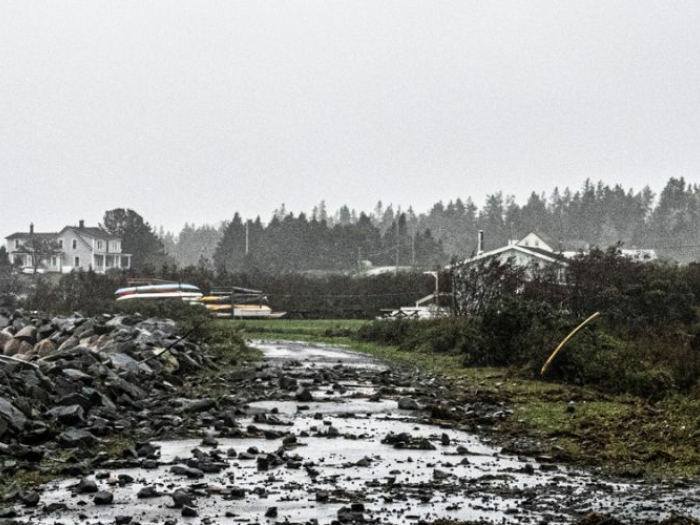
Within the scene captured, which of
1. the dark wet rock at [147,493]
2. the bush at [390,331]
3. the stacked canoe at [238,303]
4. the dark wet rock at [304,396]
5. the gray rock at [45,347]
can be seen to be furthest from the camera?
the stacked canoe at [238,303]

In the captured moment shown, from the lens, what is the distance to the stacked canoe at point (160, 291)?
175 ft

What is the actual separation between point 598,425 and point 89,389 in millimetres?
7599

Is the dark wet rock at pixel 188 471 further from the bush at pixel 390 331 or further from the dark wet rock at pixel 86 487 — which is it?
the bush at pixel 390 331

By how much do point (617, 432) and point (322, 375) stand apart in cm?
1023

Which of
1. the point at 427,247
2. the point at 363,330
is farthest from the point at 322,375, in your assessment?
the point at 427,247

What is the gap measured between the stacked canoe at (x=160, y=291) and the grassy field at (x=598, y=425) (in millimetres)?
34459

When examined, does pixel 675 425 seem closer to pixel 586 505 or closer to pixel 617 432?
pixel 617 432

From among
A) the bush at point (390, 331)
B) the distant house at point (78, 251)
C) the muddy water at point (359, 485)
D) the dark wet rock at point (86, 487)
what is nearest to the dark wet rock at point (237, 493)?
the muddy water at point (359, 485)

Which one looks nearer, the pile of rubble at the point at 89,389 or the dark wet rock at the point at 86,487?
the dark wet rock at the point at 86,487

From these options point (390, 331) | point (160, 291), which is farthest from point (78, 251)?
point (390, 331)

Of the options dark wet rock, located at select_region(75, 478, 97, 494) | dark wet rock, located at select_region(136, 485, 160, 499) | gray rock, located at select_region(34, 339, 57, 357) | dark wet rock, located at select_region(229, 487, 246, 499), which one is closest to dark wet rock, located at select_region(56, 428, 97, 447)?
dark wet rock, located at select_region(75, 478, 97, 494)

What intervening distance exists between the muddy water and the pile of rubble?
1374 mm

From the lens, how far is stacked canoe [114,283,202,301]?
53438 millimetres

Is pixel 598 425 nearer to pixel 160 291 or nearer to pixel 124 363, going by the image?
pixel 124 363
